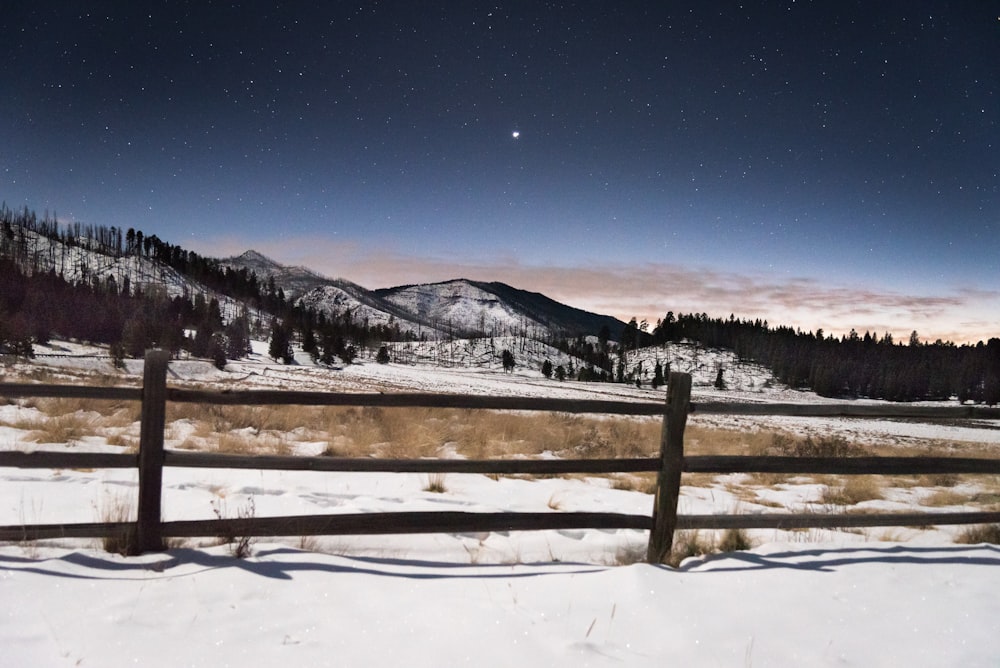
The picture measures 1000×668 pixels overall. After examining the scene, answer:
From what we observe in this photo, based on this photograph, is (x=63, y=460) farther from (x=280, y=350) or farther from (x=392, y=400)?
(x=280, y=350)

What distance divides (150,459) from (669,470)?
4354mm

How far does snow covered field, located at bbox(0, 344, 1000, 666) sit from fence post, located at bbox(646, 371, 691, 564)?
30 cm

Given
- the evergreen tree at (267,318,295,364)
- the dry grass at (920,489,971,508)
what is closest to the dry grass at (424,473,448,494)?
the dry grass at (920,489,971,508)

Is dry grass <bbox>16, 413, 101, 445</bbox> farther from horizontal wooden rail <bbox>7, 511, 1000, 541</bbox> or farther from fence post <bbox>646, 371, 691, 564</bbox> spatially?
fence post <bbox>646, 371, 691, 564</bbox>

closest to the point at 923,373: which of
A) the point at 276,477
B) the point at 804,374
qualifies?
the point at 804,374

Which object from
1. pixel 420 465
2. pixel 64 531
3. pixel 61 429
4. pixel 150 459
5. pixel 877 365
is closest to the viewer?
pixel 64 531

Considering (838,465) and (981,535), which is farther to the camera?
(981,535)

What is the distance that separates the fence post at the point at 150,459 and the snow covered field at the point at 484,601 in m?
0.22

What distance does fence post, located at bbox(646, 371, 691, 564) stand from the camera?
449 cm

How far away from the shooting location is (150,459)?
159 inches

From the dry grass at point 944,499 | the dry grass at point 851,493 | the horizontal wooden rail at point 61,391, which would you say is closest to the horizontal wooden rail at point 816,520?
the dry grass at point 851,493

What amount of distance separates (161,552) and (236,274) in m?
185

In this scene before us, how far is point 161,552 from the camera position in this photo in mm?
4078

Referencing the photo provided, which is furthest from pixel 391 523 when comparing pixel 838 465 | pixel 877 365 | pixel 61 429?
pixel 877 365
